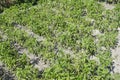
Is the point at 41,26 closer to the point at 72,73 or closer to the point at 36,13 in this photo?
the point at 36,13

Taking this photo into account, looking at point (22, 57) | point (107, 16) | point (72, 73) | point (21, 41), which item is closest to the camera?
point (72, 73)

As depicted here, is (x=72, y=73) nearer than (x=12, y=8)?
Yes

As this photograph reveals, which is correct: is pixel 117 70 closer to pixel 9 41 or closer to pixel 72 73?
pixel 72 73

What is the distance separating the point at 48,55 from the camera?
11.8m

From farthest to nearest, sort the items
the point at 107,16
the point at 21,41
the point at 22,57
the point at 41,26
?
the point at 107,16, the point at 41,26, the point at 21,41, the point at 22,57

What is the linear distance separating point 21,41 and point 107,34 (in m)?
4.31

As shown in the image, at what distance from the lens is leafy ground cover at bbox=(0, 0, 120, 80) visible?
10.8 meters

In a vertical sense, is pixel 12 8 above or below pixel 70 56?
above

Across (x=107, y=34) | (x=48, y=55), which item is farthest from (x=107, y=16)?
(x=48, y=55)

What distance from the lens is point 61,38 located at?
1270 cm

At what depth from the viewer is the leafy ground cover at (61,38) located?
1082 centimetres

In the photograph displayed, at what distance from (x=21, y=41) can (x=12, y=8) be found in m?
3.62

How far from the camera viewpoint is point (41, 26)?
13.7m

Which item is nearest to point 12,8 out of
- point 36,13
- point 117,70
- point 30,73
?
point 36,13
